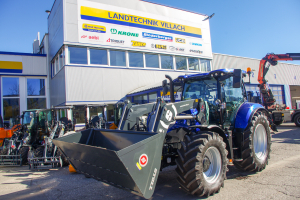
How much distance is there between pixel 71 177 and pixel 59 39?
10489 mm

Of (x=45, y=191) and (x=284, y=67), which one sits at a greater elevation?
(x=284, y=67)

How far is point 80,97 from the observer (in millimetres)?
13000

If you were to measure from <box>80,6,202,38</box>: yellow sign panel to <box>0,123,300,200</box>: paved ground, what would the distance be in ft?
33.9

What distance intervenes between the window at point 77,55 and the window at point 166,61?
19.1ft

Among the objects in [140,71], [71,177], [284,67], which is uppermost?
[284,67]

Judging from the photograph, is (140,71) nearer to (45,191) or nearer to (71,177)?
(71,177)

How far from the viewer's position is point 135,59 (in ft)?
50.2

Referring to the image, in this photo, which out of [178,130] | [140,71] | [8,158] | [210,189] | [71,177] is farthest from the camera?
[140,71]

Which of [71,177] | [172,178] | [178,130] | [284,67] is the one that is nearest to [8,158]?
[71,177]

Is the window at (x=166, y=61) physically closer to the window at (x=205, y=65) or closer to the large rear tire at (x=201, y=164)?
the window at (x=205, y=65)

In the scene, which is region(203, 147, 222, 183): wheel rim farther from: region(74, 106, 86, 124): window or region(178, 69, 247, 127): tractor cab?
region(74, 106, 86, 124): window

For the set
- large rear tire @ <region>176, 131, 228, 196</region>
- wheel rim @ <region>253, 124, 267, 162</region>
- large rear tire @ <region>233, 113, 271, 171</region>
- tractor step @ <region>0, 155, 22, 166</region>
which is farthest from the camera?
tractor step @ <region>0, 155, 22, 166</region>

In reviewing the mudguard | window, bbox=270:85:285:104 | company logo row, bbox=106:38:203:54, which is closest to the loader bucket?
the mudguard

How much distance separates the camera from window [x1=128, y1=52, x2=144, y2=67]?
594 inches
